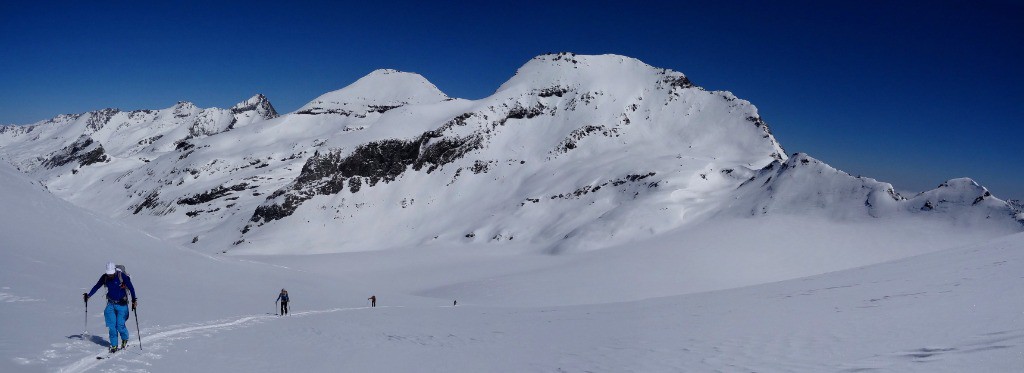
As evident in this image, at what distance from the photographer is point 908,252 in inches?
2228

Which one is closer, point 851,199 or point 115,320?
point 115,320

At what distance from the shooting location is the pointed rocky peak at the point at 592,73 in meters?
146

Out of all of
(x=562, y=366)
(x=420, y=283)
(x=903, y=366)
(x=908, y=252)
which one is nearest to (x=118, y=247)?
(x=562, y=366)

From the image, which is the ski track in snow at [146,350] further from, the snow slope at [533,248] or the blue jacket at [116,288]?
the blue jacket at [116,288]

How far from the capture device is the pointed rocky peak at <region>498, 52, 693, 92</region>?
146 meters

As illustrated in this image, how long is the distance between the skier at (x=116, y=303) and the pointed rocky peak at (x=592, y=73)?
13921 cm

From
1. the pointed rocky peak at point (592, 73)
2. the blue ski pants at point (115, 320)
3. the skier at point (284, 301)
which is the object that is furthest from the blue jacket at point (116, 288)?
the pointed rocky peak at point (592, 73)

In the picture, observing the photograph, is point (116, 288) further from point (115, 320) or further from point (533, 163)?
point (533, 163)

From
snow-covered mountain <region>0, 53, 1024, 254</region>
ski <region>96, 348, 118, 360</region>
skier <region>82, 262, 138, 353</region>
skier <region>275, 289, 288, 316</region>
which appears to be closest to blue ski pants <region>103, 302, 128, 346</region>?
skier <region>82, 262, 138, 353</region>

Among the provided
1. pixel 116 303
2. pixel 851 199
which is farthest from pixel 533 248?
pixel 116 303

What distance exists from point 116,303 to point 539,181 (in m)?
104

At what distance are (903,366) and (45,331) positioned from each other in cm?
1685

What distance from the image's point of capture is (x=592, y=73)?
151 metres

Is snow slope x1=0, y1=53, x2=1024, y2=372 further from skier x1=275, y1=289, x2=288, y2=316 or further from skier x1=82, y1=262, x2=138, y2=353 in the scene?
skier x1=275, y1=289, x2=288, y2=316
